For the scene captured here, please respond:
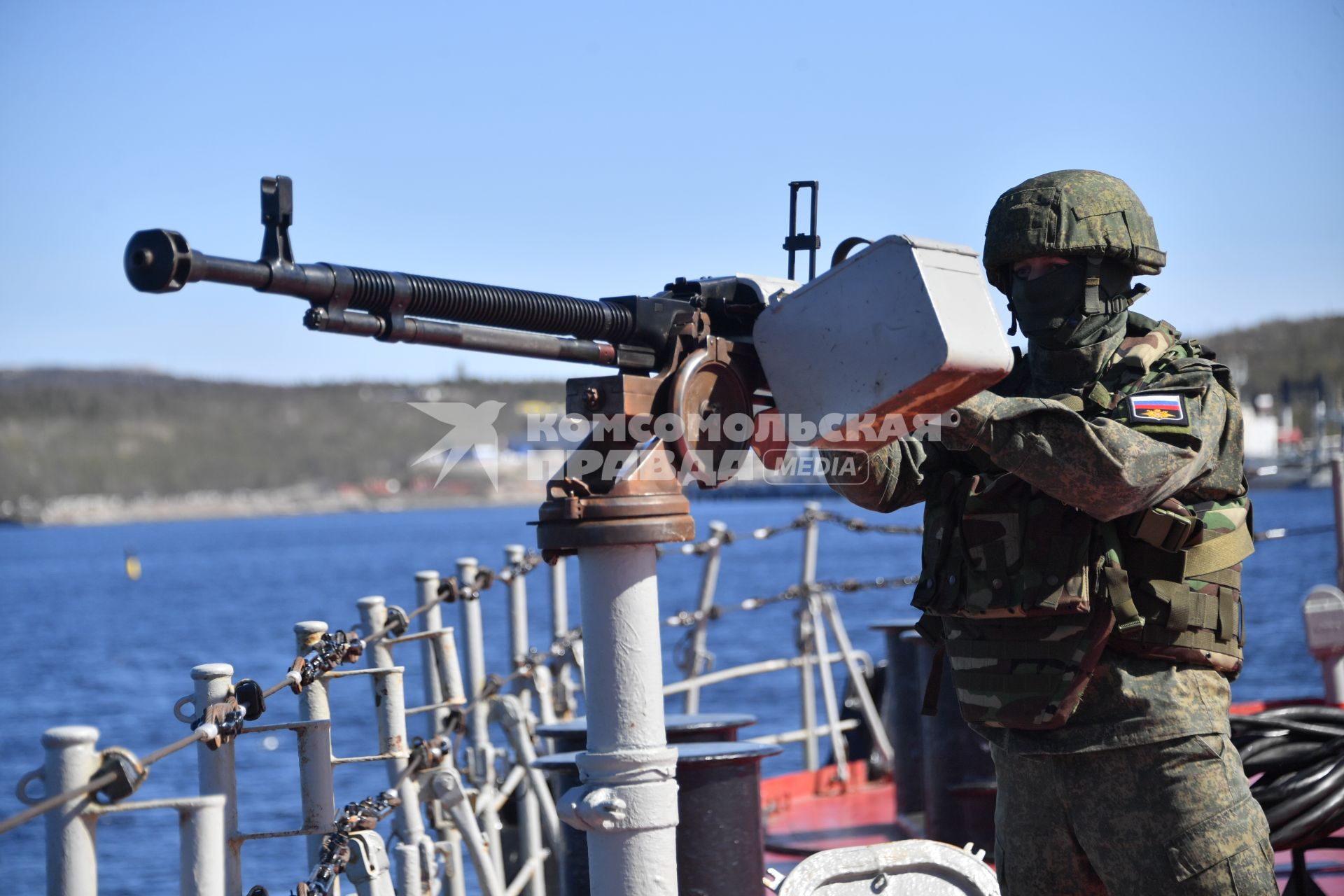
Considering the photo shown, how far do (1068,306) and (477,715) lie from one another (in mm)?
3728

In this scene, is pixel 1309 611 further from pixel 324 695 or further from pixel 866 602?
pixel 866 602

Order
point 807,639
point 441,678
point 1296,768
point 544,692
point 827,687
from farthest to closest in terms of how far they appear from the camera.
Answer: point 827,687 → point 807,639 → point 544,692 → point 441,678 → point 1296,768

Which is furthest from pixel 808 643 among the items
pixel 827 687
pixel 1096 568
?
pixel 1096 568

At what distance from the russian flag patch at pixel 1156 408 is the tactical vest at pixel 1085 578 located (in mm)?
13

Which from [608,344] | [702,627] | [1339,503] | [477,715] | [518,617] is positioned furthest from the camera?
[702,627]

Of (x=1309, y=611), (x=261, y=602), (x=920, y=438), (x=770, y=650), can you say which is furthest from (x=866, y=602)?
(x=920, y=438)

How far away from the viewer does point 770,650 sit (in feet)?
141

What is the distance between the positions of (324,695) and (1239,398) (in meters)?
2.33

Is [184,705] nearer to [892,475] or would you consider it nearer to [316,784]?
[316,784]

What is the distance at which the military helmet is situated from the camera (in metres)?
3.50

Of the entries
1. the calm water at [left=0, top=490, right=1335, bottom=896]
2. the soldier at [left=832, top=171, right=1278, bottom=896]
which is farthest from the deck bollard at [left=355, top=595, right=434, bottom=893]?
the calm water at [left=0, top=490, right=1335, bottom=896]

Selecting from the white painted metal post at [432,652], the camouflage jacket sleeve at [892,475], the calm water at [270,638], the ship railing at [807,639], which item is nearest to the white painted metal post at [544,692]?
the white painted metal post at [432,652]

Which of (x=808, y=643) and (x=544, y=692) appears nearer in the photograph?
(x=544, y=692)

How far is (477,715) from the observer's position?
6473 mm
